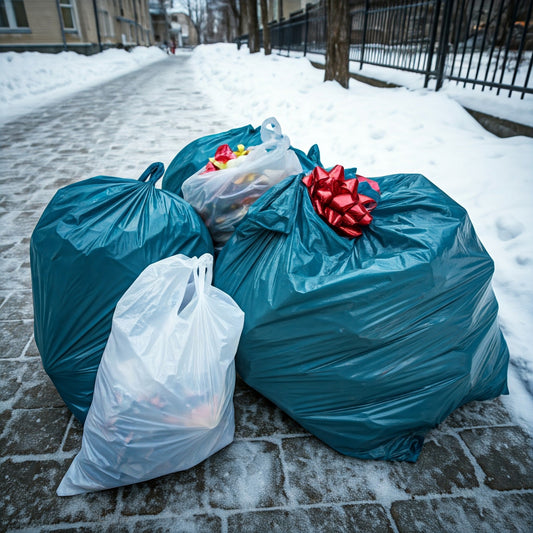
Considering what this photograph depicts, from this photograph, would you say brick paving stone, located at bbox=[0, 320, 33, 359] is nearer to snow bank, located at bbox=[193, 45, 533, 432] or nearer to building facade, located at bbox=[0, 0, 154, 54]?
snow bank, located at bbox=[193, 45, 533, 432]

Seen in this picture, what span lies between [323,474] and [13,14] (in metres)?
21.7

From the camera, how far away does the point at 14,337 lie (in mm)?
1893

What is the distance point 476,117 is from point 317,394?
3.78 metres

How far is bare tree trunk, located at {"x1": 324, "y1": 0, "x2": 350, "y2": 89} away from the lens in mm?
5773

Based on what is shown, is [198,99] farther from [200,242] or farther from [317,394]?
[317,394]

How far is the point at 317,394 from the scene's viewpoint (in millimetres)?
1315

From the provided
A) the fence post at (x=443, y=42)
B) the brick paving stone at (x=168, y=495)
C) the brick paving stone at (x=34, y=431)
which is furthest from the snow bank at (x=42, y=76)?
the brick paving stone at (x=168, y=495)

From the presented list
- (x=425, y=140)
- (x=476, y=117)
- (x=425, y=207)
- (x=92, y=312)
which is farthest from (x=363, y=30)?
(x=92, y=312)

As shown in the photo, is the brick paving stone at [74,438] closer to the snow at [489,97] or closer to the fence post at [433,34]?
the snow at [489,97]

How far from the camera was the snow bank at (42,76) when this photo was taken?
28.2 feet

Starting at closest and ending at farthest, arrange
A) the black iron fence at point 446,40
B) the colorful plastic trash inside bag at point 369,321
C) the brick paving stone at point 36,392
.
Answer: the colorful plastic trash inside bag at point 369,321
the brick paving stone at point 36,392
the black iron fence at point 446,40

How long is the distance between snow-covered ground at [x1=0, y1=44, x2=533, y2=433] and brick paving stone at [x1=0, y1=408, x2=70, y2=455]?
5.56ft

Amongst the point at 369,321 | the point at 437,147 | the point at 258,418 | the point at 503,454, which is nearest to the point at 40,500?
the point at 258,418

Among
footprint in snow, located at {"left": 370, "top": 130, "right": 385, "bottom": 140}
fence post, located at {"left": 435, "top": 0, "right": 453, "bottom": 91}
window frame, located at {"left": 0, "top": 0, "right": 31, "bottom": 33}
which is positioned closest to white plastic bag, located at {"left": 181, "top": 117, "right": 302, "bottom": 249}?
footprint in snow, located at {"left": 370, "top": 130, "right": 385, "bottom": 140}
